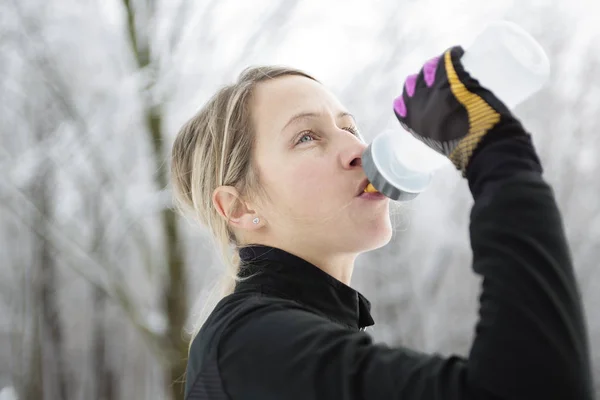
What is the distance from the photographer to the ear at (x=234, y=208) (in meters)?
1.19

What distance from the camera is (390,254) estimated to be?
727 cm

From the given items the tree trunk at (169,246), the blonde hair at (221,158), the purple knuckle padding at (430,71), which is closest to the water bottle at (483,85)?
the purple knuckle padding at (430,71)

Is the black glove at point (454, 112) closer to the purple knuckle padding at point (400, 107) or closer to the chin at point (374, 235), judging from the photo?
the purple knuckle padding at point (400, 107)

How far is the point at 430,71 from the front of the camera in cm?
82

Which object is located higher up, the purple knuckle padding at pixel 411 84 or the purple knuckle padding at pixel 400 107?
the purple knuckle padding at pixel 411 84

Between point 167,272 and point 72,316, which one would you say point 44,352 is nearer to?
point 72,316

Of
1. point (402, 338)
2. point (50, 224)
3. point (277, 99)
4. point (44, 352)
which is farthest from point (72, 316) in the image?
point (277, 99)

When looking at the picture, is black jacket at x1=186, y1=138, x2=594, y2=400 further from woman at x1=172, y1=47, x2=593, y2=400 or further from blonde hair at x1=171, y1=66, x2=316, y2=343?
blonde hair at x1=171, y1=66, x2=316, y2=343

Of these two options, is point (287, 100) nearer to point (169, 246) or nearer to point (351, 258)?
point (351, 258)

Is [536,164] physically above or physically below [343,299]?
above

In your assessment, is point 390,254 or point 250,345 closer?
point 250,345

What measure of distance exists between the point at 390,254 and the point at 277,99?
20.5ft

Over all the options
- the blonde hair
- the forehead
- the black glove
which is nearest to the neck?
the blonde hair

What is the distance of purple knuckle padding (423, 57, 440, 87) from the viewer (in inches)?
31.9
